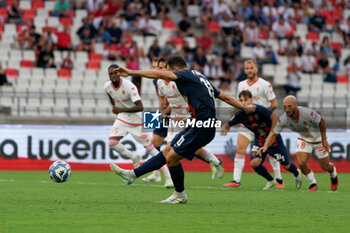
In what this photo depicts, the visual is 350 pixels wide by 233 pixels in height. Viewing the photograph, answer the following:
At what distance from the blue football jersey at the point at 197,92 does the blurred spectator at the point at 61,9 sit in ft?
56.6

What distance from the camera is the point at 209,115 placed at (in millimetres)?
9766

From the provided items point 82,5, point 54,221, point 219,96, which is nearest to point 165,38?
point 82,5

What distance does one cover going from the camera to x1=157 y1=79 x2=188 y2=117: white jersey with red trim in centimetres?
1327

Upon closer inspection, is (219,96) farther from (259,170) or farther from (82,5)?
(82,5)

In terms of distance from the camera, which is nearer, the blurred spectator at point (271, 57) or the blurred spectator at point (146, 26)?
Answer: the blurred spectator at point (146, 26)

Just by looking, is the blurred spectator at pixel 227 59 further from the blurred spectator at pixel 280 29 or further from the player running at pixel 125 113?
the player running at pixel 125 113

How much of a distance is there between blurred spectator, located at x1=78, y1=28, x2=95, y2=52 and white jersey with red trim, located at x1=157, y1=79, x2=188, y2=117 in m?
12.2

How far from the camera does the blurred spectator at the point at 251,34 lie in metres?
28.0

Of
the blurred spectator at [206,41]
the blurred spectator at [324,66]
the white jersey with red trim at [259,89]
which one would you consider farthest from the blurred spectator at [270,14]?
the white jersey with red trim at [259,89]

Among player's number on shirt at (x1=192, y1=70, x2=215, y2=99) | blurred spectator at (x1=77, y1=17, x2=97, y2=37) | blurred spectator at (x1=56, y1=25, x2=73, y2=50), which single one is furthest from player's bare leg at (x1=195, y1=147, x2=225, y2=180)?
blurred spectator at (x1=77, y1=17, x2=97, y2=37)

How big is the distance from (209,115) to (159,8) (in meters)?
18.8

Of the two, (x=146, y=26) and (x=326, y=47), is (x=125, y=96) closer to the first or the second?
(x=146, y=26)

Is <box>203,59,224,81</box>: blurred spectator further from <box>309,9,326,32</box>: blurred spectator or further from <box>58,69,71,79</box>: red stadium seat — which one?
<box>309,9,326,32</box>: blurred spectator

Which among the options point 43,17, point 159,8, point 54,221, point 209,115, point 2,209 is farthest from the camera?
→ point 159,8
